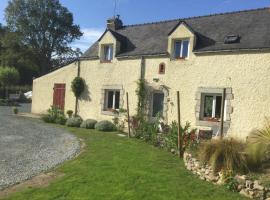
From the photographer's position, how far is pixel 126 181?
28.1ft

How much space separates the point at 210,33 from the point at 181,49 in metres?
1.64

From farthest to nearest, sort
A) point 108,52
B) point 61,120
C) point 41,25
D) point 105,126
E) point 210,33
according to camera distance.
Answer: point 41,25
point 108,52
point 61,120
point 105,126
point 210,33

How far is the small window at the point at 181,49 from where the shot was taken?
1720 centimetres

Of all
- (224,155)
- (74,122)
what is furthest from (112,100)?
(224,155)

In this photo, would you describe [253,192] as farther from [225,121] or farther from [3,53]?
[3,53]

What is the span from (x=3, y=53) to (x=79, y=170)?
4786cm

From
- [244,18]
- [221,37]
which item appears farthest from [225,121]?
[244,18]

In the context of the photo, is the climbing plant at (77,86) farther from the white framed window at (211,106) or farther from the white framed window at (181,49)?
the white framed window at (211,106)

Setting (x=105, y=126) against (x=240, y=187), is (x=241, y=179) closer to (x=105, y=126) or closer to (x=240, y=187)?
(x=240, y=187)

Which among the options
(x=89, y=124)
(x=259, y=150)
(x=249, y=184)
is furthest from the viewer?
(x=89, y=124)

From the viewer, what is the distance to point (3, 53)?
52.8 meters

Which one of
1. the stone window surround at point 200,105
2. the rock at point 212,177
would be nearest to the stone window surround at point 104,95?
the stone window surround at point 200,105

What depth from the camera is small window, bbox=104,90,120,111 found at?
803 inches

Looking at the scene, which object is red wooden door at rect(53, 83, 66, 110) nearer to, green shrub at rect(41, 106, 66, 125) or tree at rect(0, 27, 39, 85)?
green shrub at rect(41, 106, 66, 125)
